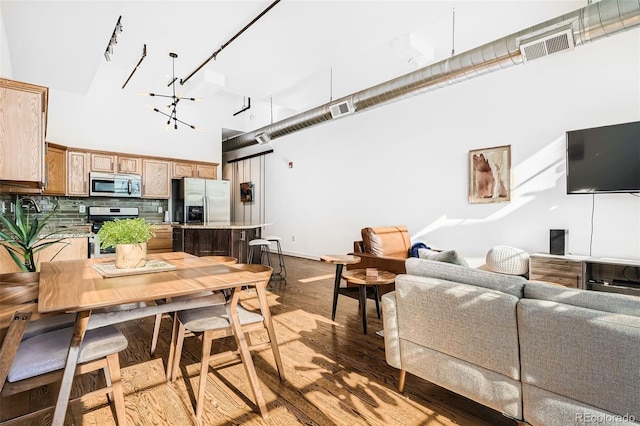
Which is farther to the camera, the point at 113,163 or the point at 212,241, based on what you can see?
the point at 113,163

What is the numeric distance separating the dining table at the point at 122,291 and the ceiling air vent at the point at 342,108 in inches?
142

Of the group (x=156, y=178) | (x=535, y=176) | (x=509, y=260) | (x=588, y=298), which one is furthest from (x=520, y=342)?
(x=156, y=178)

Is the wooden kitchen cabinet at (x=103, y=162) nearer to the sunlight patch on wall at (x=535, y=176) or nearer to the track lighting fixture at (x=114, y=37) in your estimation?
the track lighting fixture at (x=114, y=37)

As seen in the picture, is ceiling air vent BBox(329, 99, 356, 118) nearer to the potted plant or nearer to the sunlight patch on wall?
the sunlight patch on wall

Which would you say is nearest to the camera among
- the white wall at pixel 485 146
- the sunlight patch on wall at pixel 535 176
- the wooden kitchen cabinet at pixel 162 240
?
the white wall at pixel 485 146

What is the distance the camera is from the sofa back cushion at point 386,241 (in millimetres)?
4008

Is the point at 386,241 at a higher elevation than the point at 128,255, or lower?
lower

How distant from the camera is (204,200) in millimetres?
7098

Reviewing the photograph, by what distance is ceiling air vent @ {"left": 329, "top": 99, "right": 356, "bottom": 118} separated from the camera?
5.06 m

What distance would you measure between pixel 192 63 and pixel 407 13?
3.39 metres

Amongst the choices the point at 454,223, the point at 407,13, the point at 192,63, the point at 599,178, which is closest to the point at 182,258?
the point at 407,13

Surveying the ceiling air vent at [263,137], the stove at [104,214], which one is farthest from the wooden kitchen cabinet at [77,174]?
the ceiling air vent at [263,137]

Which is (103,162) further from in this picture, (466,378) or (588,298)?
(588,298)

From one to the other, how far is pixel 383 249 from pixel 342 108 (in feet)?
7.99
